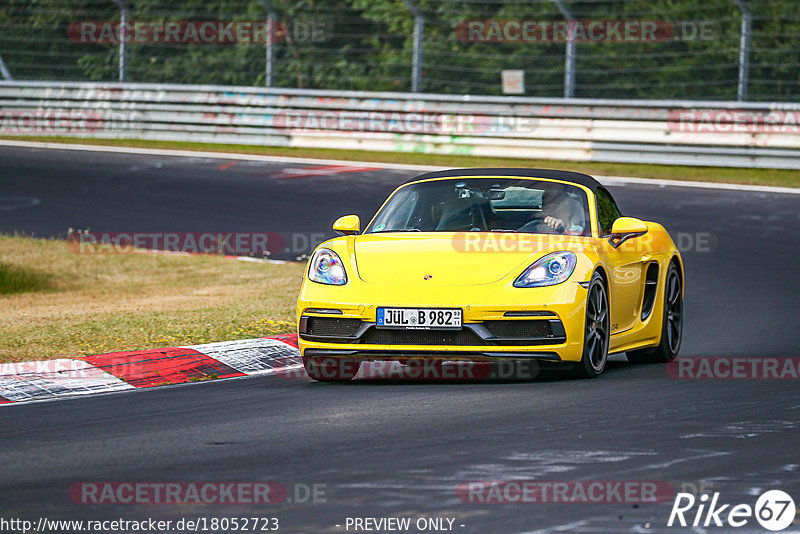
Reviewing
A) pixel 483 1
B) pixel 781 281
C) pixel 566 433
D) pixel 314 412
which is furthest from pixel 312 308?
pixel 483 1

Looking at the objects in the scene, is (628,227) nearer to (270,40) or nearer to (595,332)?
(595,332)

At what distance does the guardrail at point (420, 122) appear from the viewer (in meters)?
21.1

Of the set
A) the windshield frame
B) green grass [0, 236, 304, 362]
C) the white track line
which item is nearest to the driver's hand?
the windshield frame

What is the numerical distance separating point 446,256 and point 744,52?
537 inches

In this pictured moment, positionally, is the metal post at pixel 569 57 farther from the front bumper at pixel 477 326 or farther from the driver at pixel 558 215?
the front bumper at pixel 477 326

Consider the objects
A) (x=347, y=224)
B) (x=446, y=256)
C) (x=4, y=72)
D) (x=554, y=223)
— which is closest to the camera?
(x=446, y=256)

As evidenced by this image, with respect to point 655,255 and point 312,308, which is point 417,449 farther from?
point 655,255

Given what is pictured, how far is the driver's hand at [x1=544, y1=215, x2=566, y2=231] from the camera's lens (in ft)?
29.2

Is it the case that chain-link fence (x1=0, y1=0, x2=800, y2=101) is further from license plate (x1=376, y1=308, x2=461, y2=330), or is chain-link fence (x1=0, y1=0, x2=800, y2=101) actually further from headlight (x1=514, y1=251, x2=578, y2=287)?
license plate (x1=376, y1=308, x2=461, y2=330)

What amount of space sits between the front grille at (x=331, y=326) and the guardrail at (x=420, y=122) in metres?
13.8

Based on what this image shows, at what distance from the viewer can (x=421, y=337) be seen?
795cm

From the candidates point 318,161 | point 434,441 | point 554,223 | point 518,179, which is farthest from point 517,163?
point 434,441

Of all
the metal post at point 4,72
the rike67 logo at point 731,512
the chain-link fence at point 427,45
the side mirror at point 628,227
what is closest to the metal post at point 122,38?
the chain-link fence at point 427,45

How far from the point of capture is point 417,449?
6.13m
